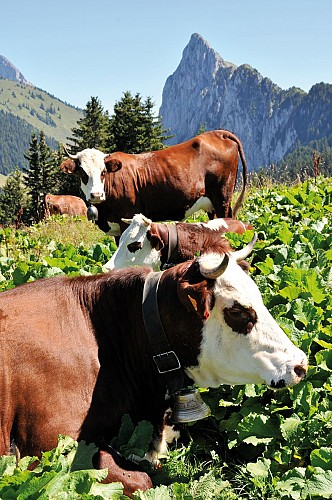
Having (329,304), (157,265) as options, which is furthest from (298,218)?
(329,304)

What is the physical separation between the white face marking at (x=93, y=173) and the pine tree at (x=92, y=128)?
55.5 metres

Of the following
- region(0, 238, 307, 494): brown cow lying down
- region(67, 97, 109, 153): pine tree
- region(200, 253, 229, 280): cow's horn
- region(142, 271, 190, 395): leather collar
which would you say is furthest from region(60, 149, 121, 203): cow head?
region(67, 97, 109, 153): pine tree

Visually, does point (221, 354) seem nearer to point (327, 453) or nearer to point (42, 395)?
point (327, 453)

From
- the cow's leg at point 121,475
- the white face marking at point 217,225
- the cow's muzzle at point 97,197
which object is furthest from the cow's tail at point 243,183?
the cow's leg at point 121,475

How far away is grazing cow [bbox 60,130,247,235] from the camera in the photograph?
1052 cm

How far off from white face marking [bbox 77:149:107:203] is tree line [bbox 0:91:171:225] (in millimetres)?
34121

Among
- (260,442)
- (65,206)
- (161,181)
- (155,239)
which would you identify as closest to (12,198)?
(65,206)

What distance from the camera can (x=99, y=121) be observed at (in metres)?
68.3

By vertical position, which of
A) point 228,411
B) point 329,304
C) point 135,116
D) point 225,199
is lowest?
point 228,411

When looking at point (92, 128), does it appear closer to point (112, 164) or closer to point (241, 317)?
point (112, 164)

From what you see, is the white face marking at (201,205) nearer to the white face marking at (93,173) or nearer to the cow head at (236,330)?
the white face marking at (93,173)

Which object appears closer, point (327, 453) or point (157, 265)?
point (327, 453)

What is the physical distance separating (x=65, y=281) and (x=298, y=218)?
6.85 metres

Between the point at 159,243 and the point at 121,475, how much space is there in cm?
414
